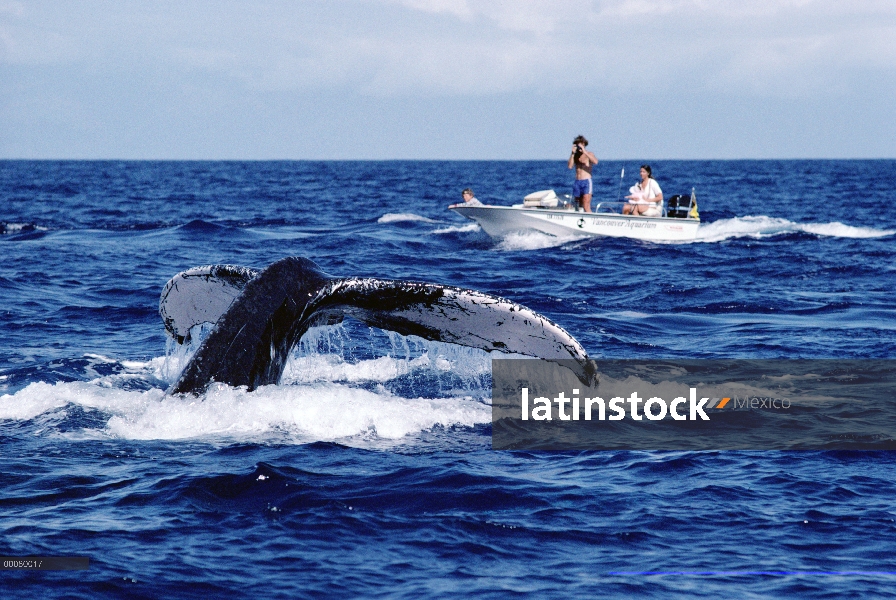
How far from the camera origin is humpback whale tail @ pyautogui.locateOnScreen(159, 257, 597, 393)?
7707 millimetres

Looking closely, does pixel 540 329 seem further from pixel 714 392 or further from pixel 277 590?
pixel 714 392

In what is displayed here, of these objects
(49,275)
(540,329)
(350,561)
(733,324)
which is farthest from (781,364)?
(49,275)

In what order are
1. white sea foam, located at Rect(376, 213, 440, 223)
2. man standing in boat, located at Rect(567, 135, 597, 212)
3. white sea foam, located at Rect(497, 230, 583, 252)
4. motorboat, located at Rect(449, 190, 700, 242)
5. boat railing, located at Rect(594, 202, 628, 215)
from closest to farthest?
man standing in boat, located at Rect(567, 135, 597, 212)
boat railing, located at Rect(594, 202, 628, 215)
white sea foam, located at Rect(497, 230, 583, 252)
motorboat, located at Rect(449, 190, 700, 242)
white sea foam, located at Rect(376, 213, 440, 223)

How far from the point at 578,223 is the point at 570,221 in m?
0.23

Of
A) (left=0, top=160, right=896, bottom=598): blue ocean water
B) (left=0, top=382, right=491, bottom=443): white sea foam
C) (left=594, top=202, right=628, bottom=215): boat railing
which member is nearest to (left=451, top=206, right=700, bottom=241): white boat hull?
(left=594, top=202, right=628, bottom=215): boat railing

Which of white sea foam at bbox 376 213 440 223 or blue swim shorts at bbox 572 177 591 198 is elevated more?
blue swim shorts at bbox 572 177 591 198

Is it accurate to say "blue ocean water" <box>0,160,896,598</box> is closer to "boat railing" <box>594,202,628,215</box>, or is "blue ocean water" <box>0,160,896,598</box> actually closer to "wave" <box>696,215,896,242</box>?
"boat railing" <box>594,202,628,215</box>

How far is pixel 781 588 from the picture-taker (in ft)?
18.7

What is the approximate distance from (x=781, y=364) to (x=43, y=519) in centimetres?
868

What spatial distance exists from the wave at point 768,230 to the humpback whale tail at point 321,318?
→ 22.0 meters

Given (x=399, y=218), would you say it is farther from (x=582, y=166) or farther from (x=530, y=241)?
(x=582, y=166)

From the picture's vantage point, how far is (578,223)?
1067 inches

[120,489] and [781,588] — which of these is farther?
[120,489]

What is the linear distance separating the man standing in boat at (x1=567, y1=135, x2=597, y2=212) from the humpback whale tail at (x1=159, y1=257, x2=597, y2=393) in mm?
16944
